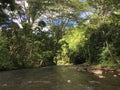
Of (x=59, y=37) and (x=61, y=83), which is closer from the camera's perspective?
(x=61, y=83)

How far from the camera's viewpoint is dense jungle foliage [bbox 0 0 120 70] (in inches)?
1232

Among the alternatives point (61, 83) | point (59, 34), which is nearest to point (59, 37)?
point (59, 34)

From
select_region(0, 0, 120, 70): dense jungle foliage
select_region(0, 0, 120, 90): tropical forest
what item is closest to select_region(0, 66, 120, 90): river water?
select_region(0, 0, 120, 90): tropical forest

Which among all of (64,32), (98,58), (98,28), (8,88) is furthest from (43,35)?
(8,88)

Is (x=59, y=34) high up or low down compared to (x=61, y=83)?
up

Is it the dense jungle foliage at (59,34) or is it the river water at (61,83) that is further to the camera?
the dense jungle foliage at (59,34)

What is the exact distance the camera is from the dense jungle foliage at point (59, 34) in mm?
31281

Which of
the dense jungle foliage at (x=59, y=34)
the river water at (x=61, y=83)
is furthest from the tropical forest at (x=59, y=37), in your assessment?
the river water at (x=61, y=83)

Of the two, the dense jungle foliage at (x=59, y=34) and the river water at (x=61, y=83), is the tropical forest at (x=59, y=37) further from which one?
the river water at (x=61, y=83)

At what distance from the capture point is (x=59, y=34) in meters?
49.8

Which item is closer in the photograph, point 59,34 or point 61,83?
point 61,83

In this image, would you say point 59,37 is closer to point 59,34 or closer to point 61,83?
point 59,34

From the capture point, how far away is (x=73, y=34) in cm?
4006

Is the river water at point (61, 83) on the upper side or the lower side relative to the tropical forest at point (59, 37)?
lower
